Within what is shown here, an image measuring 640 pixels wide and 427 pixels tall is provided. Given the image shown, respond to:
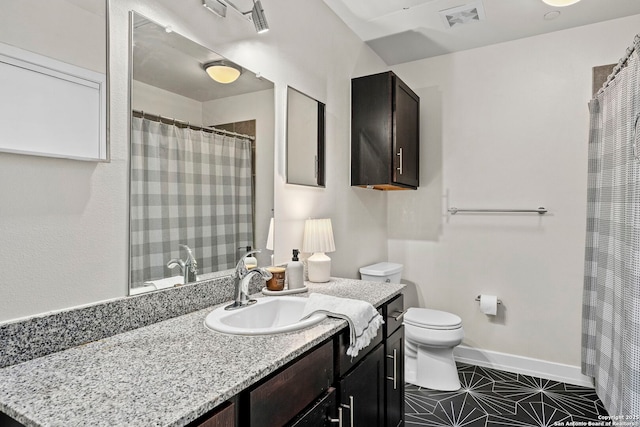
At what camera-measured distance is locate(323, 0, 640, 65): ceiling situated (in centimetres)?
234

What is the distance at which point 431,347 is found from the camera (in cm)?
257

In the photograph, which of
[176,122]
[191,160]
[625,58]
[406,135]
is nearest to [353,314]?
[191,160]

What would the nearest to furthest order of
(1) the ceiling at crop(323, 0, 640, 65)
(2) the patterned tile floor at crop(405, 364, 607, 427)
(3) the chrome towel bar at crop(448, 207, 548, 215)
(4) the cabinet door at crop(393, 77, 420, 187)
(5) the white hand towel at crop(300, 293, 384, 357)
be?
(5) the white hand towel at crop(300, 293, 384, 357) < (2) the patterned tile floor at crop(405, 364, 607, 427) < (1) the ceiling at crop(323, 0, 640, 65) < (4) the cabinet door at crop(393, 77, 420, 187) < (3) the chrome towel bar at crop(448, 207, 548, 215)

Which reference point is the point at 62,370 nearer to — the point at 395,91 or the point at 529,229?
the point at 395,91

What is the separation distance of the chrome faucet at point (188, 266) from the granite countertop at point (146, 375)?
0.22 metres

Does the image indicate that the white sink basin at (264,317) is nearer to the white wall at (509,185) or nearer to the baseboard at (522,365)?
the white wall at (509,185)

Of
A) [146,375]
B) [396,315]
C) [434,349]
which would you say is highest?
[146,375]

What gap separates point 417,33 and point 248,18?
4.97 ft

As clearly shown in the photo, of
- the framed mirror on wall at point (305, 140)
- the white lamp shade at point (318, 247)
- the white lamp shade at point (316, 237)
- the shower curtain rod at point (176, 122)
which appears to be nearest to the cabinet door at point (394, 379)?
the white lamp shade at point (318, 247)

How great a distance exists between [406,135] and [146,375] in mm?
2405

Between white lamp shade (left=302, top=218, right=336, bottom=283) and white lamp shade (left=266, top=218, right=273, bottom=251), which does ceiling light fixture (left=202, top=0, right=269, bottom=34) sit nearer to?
white lamp shade (left=266, top=218, right=273, bottom=251)

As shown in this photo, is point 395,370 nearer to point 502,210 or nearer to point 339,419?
point 339,419

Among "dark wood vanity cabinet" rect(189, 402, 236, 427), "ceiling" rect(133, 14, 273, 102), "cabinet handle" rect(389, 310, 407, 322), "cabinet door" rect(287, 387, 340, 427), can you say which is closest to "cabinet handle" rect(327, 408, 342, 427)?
"cabinet door" rect(287, 387, 340, 427)

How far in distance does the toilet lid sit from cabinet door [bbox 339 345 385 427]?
93 centimetres
